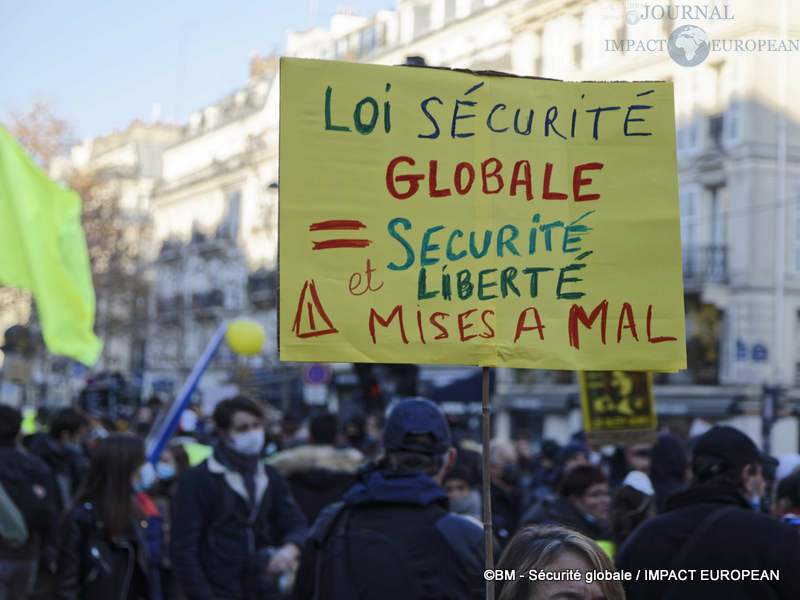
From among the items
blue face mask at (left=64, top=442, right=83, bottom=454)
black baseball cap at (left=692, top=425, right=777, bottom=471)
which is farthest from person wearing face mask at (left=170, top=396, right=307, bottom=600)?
blue face mask at (left=64, top=442, right=83, bottom=454)

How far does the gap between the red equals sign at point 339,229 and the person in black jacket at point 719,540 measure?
1.45 m

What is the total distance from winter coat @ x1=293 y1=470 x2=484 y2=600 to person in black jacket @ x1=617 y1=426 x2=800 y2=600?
1.88 ft

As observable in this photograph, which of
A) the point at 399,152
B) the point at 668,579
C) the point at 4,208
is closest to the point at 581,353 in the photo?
the point at 399,152

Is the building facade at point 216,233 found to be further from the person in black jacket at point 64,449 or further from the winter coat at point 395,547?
the winter coat at point 395,547

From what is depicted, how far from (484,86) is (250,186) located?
46122 millimetres

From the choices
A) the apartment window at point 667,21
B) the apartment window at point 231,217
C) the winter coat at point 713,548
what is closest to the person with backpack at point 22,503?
the winter coat at point 713,548

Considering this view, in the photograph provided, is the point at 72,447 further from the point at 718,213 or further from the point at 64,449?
the point at 718,213

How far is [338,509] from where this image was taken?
392cm

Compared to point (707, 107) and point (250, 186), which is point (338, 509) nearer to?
point (707, 107)

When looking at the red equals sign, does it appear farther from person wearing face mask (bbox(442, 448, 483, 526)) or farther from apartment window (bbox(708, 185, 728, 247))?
apartment window (bbox(708, 185, 728, 247))

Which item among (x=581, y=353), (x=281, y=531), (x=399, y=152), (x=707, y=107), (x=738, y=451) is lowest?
(x=281, y=531)

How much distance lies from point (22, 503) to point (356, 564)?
3.89m

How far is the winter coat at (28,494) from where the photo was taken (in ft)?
23.1

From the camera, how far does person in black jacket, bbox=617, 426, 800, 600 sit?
3588 millimetres
